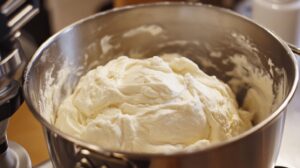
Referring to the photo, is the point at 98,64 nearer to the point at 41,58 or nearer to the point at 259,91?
the point at 41,58

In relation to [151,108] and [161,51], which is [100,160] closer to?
[151,108]

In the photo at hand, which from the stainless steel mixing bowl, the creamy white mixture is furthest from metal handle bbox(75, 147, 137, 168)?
the creamy white mixture

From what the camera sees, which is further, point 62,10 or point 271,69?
point 62,10

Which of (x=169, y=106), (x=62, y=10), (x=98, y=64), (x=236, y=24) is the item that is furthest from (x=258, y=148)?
(x=62, y=10)

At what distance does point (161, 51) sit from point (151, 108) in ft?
0.66

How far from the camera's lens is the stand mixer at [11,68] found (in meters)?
0.65

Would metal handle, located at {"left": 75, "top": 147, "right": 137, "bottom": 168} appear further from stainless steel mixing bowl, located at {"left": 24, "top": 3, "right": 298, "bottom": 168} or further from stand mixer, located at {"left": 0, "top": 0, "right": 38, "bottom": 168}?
stand mixer, located at {"left": 0, "top": 0, "right": 38, "bottom": 168}

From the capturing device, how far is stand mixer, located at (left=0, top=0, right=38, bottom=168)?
0.65 metres

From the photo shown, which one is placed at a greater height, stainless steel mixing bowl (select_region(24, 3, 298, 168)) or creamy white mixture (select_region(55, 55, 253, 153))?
stainless steel mixing bowl (select_region(24, 3, 298, 168))

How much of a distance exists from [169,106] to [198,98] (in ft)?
0.17

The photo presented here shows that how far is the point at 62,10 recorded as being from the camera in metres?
1.60

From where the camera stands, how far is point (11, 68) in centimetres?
68

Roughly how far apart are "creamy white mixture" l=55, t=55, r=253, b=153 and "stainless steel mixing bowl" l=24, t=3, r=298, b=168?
0.13 ft

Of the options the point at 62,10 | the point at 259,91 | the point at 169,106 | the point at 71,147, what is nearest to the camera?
the point at 71,147
